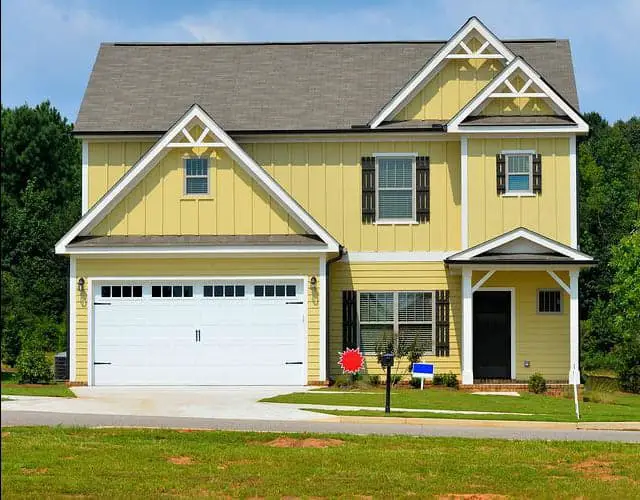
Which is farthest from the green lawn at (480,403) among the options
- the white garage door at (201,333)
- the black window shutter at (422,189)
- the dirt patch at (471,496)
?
the dirt patch at (471,496)

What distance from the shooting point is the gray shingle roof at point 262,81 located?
2798 cm

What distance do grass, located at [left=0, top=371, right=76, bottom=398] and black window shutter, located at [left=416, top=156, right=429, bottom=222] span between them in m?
9.61

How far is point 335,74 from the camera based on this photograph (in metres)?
29.7

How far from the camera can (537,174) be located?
26.9 m

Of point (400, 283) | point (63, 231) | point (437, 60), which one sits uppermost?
point (437, 60)

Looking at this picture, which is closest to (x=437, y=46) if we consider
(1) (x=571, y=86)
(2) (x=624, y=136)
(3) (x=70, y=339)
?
(1) (x=571, y=86)

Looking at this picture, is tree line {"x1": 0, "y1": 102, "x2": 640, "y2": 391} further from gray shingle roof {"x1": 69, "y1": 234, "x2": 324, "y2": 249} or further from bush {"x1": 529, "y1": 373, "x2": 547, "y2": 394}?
bush {"x1": 529, "y1": 373, "x2": 547, "y2": 394}

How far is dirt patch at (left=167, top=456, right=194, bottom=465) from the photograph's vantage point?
43.2 ft

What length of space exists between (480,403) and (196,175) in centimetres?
902

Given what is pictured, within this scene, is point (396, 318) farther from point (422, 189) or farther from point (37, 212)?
point (37, 212)

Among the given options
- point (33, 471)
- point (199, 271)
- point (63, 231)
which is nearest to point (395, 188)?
point (199, 271)

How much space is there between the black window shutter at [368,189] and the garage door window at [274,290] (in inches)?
114

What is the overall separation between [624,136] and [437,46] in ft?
136

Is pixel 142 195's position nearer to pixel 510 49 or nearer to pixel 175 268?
pixel 175 268
